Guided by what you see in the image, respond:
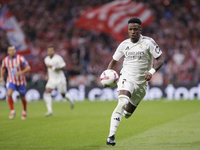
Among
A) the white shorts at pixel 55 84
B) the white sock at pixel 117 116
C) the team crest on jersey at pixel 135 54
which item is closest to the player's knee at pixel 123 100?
the white sock at pixel 117 116

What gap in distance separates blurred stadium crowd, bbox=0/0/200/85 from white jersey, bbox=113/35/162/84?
45.6 feet

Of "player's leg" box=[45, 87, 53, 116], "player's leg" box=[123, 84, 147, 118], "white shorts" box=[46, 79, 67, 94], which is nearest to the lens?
"player's leg" box=[123, 84, 147, 118]

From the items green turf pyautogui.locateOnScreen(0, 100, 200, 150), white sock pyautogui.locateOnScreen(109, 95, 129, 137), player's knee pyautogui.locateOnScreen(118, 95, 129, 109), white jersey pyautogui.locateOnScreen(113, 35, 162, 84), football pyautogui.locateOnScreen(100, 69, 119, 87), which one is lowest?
green turf pyautogui.locateOnScreen(0, 100, 200, 150)

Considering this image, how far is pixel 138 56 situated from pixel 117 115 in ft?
4.72

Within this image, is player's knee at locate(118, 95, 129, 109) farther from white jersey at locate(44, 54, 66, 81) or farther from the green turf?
white jersey at locate(44, 54, 66, 81)

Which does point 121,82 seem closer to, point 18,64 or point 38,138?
point 38,138

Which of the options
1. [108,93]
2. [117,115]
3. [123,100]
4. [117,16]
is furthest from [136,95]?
[117,16]

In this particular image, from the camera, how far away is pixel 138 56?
7.35 m

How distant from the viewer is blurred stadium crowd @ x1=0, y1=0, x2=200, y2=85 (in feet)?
74.5

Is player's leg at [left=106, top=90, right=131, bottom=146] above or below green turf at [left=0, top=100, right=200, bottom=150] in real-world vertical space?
above

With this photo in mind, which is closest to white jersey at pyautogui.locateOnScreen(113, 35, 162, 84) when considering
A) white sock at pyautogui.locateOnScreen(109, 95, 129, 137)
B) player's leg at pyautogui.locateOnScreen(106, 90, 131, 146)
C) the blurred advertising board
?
player's leg at pyautogui.locateOnScreen(106, 90, 131, 146)

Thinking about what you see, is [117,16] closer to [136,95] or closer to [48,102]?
[48,102]

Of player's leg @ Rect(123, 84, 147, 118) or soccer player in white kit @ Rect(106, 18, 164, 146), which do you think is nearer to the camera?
soccer player in white kit @ Rect(106, 18, 164, 146)

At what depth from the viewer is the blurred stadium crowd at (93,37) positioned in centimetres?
2272
